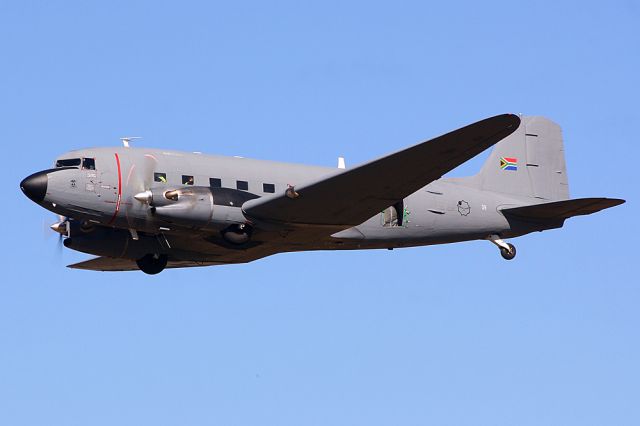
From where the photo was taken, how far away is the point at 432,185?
33.0 meters

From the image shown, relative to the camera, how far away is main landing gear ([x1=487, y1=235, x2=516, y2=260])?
110ft

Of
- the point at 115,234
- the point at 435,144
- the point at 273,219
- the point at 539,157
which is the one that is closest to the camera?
the point at 435,144

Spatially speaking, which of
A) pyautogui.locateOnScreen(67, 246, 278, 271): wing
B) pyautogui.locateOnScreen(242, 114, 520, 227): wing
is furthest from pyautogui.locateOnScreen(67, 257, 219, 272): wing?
pyautogui.locateOnScreen(242, 114, 520, 227): wing

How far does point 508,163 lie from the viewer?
35.0 meters

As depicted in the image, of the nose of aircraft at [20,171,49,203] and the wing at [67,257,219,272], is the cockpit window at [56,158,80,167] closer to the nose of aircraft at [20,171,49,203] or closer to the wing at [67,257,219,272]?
the nose of aircraft at [20,171,49,203]

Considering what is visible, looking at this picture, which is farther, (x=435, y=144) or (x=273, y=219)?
(x=273, y=219)

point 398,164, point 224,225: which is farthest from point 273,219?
point 398,164

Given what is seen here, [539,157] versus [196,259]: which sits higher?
[539,157]

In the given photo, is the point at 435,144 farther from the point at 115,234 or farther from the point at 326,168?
the point at 115,234

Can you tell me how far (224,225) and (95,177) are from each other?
3.33 metres

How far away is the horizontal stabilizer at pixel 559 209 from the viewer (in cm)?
3145

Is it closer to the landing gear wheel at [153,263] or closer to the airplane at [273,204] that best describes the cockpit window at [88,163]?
the airplane at [273,204]

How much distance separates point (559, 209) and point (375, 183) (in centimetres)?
639

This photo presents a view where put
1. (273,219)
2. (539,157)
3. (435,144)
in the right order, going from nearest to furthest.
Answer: (435,144) → (273,219) → (539,157)
